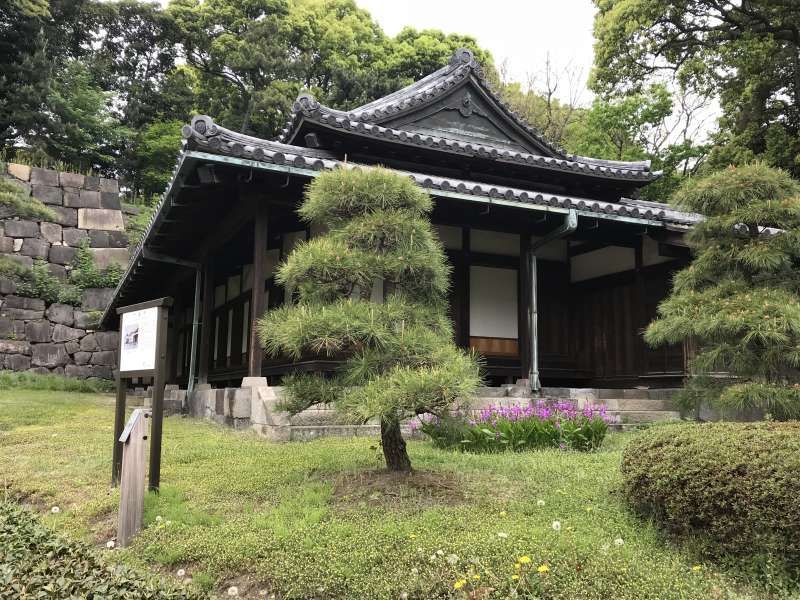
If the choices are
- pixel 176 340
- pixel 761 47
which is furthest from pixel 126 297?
pixel 761 47

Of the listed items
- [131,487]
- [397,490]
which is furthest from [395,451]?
[131,487]

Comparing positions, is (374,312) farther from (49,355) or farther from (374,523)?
(49,355)

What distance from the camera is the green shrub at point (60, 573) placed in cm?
338

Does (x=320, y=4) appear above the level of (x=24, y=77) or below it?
above

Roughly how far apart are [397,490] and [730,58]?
699 inches

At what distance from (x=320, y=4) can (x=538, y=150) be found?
2178 centimetres

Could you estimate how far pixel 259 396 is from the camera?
26.7 ft

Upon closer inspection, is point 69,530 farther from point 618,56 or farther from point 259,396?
point 618,56

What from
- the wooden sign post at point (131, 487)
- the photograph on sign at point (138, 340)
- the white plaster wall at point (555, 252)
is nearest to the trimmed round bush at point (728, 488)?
the wooden sign post at point (131, 487)

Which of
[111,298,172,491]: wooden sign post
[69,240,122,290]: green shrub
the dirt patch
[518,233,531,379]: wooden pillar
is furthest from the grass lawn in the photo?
[69,240,122,290]: green shrub

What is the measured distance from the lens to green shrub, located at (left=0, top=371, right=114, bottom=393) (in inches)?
614

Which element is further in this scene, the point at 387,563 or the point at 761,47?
the point at 761,47

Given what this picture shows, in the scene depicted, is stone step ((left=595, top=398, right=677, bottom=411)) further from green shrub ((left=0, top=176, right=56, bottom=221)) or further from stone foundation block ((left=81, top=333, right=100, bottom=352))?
stone foundation block ((left=81, top=333, right=100, bottom=352))

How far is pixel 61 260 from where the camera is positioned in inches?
814
